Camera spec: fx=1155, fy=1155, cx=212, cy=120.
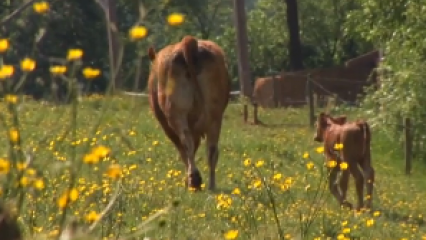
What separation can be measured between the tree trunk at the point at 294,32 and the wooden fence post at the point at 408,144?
19.3 metres

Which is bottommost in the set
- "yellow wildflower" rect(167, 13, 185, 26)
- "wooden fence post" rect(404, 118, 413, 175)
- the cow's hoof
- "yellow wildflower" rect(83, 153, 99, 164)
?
"wooden fence post" rect(404, 118, 413, 175)

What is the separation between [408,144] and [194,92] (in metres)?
9.95

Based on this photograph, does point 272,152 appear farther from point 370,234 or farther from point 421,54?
point 370,234

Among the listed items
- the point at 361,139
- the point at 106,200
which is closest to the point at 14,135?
→ the point at 106,200

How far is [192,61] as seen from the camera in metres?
12.4

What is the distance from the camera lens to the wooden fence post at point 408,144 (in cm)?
2120

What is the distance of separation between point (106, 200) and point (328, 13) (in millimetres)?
45500

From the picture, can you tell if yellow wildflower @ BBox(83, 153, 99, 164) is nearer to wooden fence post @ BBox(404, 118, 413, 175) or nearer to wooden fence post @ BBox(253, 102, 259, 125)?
wooden fence post @ BBox(404, 118, 413, 175)

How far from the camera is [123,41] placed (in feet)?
12.1

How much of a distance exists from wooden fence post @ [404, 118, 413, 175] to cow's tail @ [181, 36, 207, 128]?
9.19 metres

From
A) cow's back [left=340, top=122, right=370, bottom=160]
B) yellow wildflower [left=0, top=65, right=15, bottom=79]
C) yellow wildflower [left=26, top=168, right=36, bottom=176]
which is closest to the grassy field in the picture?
yellow wildflower [left=26, top=168, right=36, bottom=176]

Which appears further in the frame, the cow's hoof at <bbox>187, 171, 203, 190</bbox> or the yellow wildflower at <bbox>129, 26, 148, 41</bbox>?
the cow's hoof at <bbox>187, 171, 203, 190</bbox>

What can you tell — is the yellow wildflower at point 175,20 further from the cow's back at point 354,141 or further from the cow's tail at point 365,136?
the cow's tail at point 365,136

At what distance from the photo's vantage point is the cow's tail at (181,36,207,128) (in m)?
12.2
